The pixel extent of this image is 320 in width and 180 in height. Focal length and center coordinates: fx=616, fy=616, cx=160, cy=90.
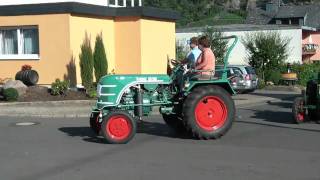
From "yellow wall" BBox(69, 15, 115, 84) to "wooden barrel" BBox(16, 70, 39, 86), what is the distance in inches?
61.0

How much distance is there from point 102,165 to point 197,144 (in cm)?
255

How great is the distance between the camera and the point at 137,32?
2438 cm

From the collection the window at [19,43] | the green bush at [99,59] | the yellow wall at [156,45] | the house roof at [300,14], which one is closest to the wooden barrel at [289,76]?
the yellow wall at [156,45]

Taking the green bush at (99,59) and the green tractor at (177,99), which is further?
the green bush at (99,59)

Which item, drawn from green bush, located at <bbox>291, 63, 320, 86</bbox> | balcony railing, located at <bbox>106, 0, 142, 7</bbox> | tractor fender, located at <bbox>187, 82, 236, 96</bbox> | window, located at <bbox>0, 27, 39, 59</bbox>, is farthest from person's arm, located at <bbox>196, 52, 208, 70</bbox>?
green bush, located at <bbox>291, 63, 320, 86</bbox>

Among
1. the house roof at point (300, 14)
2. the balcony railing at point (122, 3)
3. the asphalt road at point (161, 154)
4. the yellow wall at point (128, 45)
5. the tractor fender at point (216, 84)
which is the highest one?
the house roof at point (300, 14)

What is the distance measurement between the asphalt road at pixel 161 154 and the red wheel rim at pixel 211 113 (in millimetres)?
345

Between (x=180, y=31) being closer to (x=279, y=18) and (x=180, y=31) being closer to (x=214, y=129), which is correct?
(x=279, y=18)

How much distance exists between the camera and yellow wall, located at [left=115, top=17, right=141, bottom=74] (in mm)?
24422

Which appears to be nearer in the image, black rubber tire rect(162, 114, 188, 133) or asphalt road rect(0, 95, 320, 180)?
asphalt road rect(0, 95, 320, 180)

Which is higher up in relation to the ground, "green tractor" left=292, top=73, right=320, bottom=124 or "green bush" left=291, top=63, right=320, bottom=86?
"green bush" left=291, top=63, right=320, bottom=86

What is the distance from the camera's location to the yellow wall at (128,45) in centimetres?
2442

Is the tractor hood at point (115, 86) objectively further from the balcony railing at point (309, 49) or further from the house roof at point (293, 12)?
the house roof at point (293, 12)

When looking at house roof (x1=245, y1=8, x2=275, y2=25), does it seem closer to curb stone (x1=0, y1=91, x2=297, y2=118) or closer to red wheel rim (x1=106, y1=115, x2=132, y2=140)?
curb stone (x1=0, y1=91, x2=297, y2=118)
